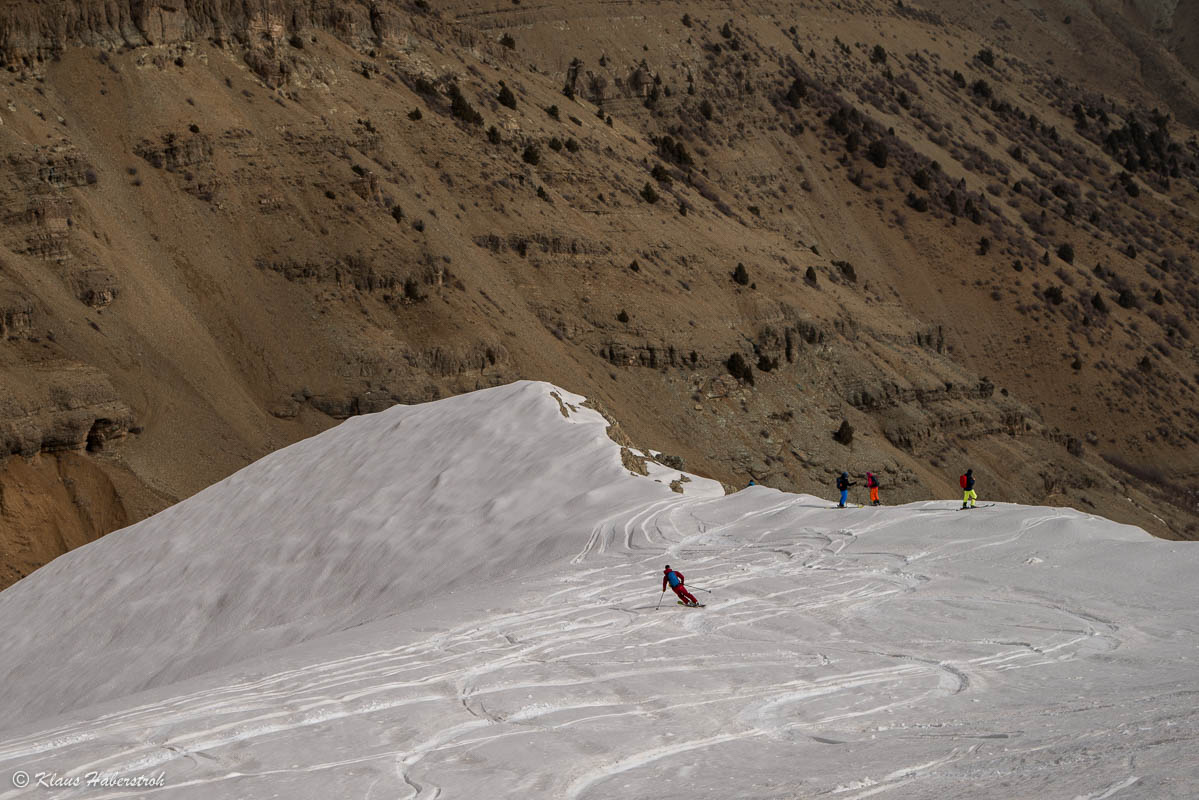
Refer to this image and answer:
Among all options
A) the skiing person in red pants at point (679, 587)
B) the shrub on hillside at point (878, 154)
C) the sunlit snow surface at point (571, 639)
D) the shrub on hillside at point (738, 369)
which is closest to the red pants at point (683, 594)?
the skiing person in red pants at point (679, 587)

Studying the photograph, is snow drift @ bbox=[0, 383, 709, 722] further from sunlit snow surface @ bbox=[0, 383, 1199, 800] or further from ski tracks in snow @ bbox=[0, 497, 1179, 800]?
ski tracks in snow @ bbox=[0, 497, 1179, 800]

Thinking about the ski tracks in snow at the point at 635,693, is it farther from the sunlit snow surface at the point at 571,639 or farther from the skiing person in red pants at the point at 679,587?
the skiing person in red pants at the point at 679,587

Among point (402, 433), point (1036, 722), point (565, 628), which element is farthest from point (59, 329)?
point (1036, 722)

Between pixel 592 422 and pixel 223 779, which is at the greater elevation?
pixel 592 422

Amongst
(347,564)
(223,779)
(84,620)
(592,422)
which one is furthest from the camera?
(592,422)

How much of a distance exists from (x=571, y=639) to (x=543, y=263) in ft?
122

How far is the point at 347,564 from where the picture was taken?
73.8ft

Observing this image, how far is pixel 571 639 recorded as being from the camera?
15492mm

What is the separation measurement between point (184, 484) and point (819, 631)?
1061 inches

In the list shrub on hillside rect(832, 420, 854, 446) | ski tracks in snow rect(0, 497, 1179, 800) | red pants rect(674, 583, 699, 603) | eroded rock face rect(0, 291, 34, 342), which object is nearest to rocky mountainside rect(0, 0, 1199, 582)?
eroded rock face rect(0, 291, 34, 342)

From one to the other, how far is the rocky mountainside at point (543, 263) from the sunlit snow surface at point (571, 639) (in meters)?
12.8

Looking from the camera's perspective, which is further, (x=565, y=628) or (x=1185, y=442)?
(x=1185, y=442)

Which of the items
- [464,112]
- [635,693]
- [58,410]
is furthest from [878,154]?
[635,693]

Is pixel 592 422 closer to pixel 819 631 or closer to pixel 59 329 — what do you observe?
pixel 819 631
